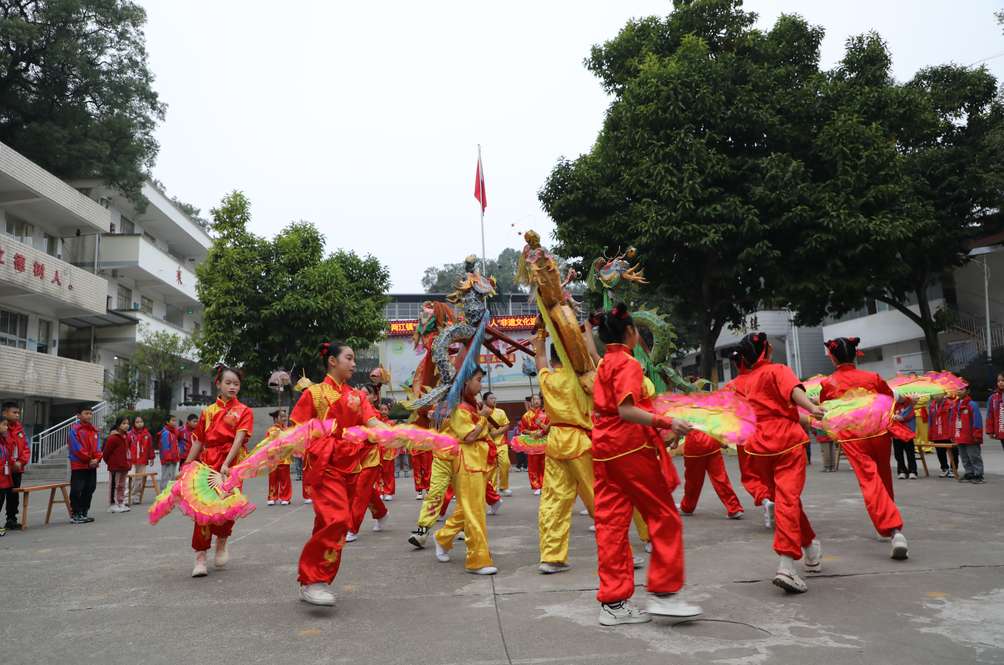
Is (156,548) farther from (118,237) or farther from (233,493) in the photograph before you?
(118,237)

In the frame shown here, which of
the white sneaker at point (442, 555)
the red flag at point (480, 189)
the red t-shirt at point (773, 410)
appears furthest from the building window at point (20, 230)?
the red t-shirt at point (773, 410)

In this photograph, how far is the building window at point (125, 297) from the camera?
2831 cm

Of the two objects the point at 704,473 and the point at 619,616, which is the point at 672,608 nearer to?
the point at 619,616

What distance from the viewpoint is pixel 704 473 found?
8.16 m

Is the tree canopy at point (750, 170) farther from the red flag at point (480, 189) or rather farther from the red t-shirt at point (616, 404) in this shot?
the red t-shirt at point (616, 404)

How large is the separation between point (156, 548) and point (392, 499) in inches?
213

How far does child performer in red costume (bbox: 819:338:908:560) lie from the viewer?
5.43 meters

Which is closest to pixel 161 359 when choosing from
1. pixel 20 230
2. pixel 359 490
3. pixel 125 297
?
pixel 125 297

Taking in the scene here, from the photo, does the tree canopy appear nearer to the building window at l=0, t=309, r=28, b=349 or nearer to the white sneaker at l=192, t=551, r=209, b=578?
the white sneaker at l=192, t=551, r=209, b=578

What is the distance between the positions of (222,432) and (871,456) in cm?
557

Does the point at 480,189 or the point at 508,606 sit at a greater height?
the point at 480,189

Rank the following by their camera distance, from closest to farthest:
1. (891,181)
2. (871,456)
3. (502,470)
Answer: (871,456) < (502,470) < (891,181)

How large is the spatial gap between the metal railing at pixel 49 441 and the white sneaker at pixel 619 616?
21.1m

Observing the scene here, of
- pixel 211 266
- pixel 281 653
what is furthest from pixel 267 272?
pixel 281 653
